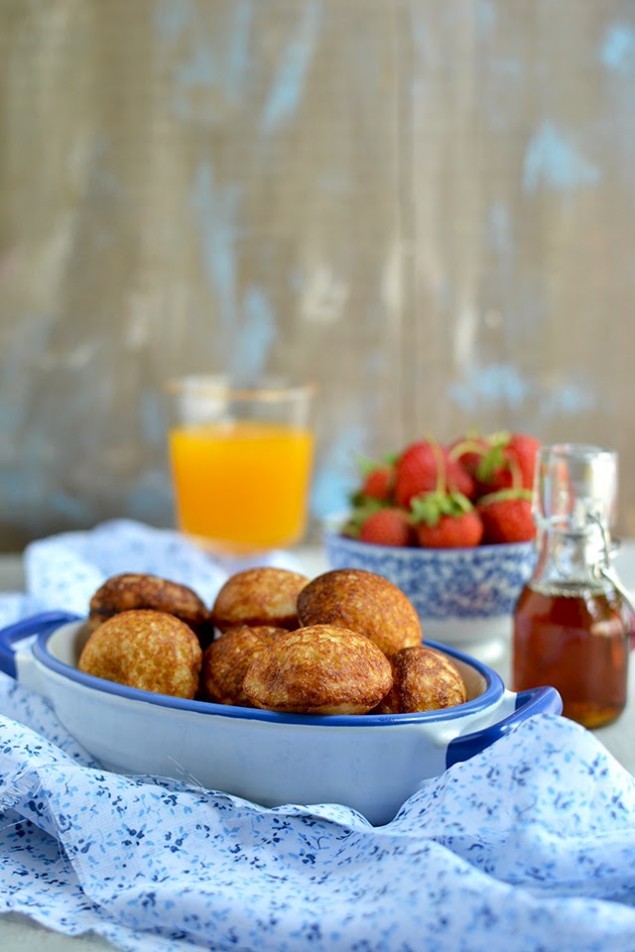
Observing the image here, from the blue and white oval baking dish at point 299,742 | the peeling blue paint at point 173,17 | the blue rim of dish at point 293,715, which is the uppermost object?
the peeling blue paint at point 173,17

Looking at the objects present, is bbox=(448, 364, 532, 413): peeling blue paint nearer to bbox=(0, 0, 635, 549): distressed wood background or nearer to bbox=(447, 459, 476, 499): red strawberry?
bbox=(0, 0, 635, 549): distressed wood background

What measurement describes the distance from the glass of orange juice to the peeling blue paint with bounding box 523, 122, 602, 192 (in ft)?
1.92

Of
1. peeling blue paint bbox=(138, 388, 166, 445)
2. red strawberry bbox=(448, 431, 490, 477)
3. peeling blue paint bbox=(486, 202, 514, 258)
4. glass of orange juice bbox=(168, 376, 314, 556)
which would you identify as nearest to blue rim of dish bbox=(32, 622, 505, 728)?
red strawberry bbox=(448, 431, 490, 477)

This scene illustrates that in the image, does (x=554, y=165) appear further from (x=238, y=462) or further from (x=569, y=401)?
(x=238, y=462)

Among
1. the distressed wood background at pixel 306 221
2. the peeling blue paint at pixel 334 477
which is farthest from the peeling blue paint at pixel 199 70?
the peeling blue paint at pixel 334 477

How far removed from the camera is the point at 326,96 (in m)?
1.85

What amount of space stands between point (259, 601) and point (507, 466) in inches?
16.5

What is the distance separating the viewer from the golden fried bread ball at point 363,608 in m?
0.79

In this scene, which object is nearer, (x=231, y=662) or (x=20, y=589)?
(x=231, y=662)

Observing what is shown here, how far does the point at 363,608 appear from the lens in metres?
0.79

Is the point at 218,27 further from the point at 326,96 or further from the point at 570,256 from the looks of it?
the point at 570,256

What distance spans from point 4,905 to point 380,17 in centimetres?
153

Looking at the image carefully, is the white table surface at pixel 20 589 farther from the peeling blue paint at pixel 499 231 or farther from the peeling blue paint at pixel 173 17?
the peeling blue paint at pixel 173 17

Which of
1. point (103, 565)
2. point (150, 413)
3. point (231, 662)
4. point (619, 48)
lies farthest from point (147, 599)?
point (619, 48)
